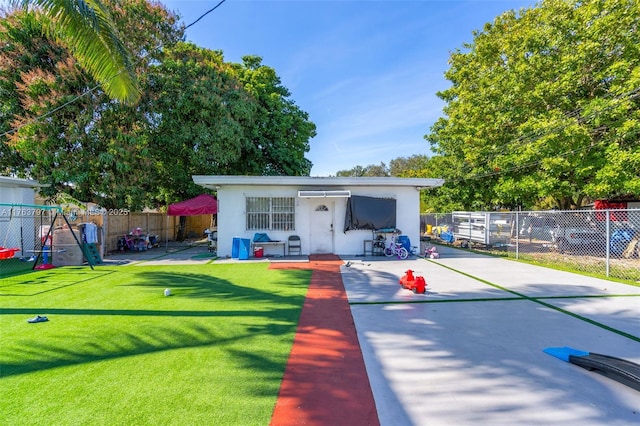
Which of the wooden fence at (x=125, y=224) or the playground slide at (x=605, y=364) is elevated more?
the wooden fence at (x=125, y=224)

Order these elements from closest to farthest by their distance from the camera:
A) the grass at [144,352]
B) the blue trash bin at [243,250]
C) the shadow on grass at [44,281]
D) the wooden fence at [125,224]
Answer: the grass at [144,352] → the shadow on grass at [44,281] → the blue trash bin at [243,250] → the wooden fence at [125,224]

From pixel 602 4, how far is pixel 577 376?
15454mm

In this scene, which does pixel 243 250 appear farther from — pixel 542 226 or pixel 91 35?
pixel 542 226

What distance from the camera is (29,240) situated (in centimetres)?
1178

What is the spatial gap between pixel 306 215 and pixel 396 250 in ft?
12.0

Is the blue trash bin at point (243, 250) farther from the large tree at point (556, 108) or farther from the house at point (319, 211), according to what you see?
the large tree at point (556, 108)

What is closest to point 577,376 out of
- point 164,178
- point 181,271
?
point 181,271

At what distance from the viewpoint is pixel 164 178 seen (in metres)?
16.4

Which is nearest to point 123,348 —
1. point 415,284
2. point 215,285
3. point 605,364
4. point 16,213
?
A: point 215,285

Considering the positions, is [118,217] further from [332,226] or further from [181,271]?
[332,226]

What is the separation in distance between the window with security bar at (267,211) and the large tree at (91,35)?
545 centimetres

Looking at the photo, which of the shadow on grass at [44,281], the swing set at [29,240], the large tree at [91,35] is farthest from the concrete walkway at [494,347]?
the swing set at [29,240]

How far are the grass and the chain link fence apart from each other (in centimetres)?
971

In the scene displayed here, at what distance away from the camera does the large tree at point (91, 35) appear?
5.55m
